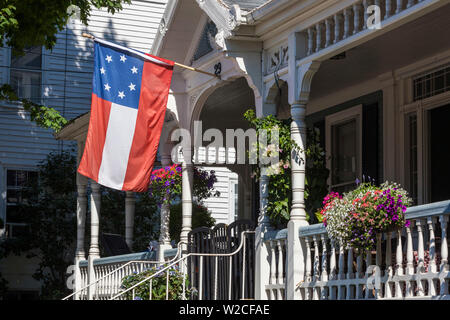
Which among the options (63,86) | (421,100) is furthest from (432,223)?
(63,86)

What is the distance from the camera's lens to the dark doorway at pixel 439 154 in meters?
11.5

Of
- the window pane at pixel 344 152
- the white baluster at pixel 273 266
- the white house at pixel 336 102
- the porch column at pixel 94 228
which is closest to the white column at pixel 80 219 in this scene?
the porch column at pixel 94 228

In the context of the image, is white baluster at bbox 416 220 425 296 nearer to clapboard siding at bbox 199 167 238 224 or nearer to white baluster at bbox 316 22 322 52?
white baluster at bbox 316 22 322 52

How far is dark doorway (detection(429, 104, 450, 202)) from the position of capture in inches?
455

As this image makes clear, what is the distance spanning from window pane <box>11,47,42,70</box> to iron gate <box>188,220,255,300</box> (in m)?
11.4

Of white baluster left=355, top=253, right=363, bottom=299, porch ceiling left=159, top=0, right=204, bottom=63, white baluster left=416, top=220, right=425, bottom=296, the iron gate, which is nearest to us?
white baluster left=416, top=220, right=425, bottom=296

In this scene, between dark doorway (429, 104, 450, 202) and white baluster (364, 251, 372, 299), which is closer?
white baluster (364, 251, 372, 299)

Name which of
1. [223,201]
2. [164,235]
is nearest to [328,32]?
[164,235]

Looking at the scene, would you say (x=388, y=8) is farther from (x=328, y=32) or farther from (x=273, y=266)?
(x=273, y=266)

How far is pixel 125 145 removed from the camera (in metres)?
11.5

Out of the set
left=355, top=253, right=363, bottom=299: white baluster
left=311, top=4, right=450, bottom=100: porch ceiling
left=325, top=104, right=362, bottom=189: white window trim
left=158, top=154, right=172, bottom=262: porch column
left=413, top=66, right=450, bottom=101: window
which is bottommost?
left=355, top=253, right=363, bottom=299: white baluster

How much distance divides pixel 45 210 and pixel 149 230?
2595 mm

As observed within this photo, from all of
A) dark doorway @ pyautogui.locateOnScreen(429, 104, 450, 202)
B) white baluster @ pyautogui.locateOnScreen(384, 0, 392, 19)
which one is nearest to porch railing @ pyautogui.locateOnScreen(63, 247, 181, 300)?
dark doorway @ pyautogui.locateOnScreen(429, 104, 450, 202)

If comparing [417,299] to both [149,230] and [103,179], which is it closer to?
[103,179]
